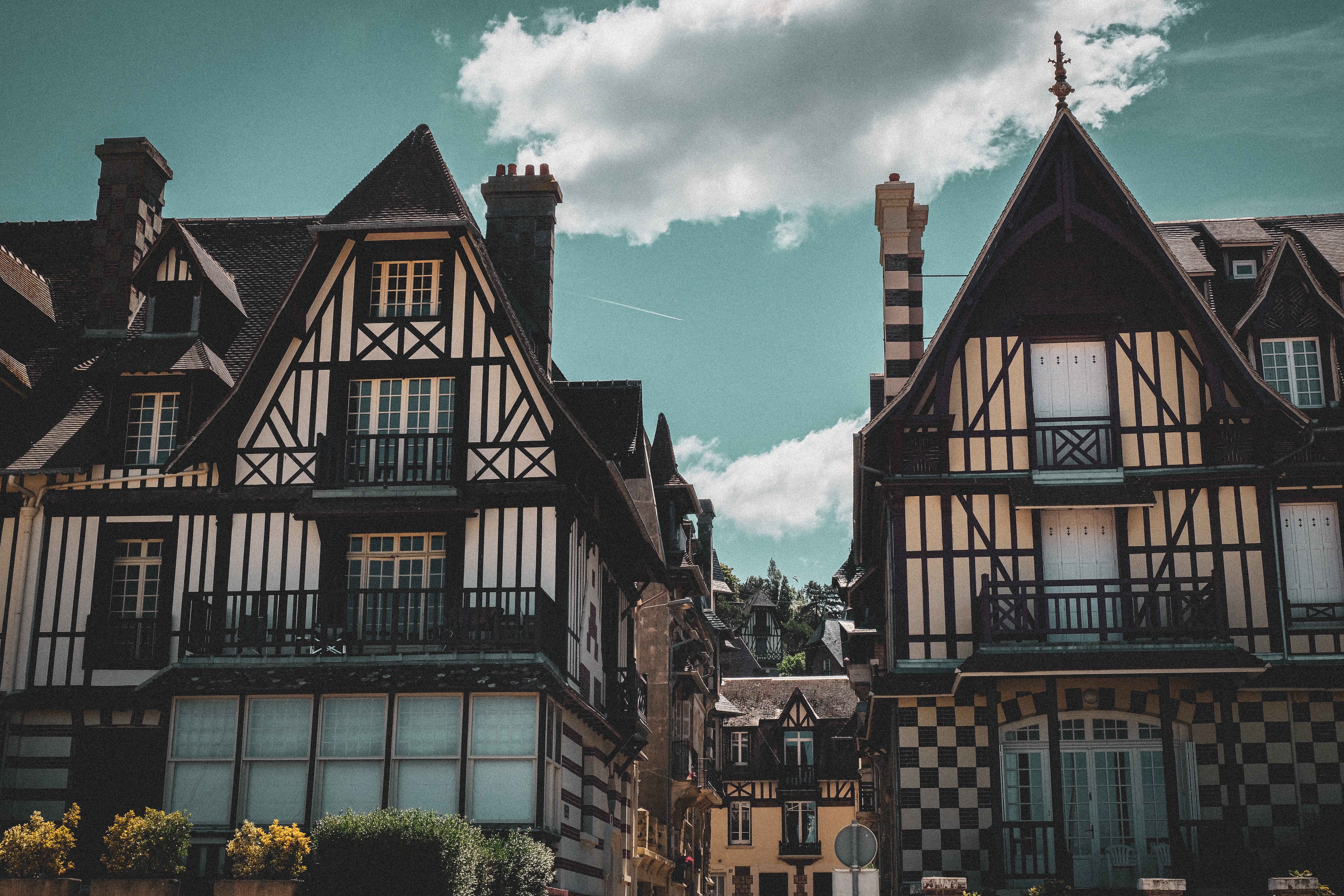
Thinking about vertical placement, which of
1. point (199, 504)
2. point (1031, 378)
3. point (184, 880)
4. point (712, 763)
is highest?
point (1031, 378)

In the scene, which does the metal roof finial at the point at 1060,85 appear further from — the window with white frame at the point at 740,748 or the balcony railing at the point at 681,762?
the window with white frame at the point at 740,748

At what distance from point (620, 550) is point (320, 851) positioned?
35.3 feet

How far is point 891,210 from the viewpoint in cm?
2653

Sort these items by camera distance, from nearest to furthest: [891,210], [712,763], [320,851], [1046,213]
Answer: [320,851]
[1046,213]
[891,210]
[712,763]

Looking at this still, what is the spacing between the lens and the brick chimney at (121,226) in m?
25.4

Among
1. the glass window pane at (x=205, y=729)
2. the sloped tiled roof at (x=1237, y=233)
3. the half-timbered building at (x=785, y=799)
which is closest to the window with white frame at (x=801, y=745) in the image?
the half-timbered building at (x=785, y=799)

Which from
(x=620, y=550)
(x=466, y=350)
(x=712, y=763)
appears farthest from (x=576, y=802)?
(x=712, y=763)

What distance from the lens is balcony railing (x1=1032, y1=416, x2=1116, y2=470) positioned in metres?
22.5

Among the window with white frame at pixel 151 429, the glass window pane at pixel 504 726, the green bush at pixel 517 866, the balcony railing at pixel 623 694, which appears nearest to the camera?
the green bush at pixel 517 866

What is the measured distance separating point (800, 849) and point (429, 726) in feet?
105

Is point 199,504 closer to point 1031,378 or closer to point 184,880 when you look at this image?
point 184,880

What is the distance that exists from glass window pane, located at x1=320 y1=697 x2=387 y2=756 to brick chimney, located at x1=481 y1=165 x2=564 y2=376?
7.44m

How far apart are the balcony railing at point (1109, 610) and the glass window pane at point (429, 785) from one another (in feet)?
27.2

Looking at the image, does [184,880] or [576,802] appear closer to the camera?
[184,880]
